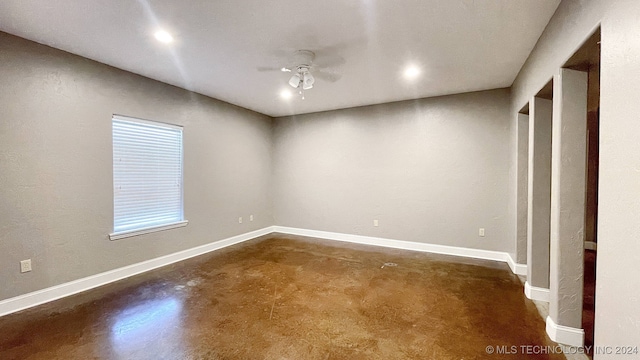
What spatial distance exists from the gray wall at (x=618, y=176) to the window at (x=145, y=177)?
4428 millimetres

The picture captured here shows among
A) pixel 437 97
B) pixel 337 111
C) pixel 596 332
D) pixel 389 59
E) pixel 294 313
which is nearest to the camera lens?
pixel 596 332

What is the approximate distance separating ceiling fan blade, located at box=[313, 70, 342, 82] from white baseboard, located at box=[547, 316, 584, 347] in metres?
3.31

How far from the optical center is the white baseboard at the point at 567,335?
1943 mm

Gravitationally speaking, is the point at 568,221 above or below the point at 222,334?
above

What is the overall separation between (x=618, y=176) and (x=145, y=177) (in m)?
4.56

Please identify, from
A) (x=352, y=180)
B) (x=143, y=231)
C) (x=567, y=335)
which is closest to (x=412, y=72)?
(x=352, y=180)

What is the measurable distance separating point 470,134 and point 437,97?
811 millimetres

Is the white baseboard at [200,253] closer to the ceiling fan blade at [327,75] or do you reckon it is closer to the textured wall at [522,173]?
the textured wall at [522,173]

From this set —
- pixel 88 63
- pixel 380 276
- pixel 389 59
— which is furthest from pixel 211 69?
pixel 380 276

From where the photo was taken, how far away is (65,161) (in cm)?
286

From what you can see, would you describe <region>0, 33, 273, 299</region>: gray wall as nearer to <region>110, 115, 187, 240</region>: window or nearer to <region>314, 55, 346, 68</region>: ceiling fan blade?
<region>110, 115, 187, 240</region>: window

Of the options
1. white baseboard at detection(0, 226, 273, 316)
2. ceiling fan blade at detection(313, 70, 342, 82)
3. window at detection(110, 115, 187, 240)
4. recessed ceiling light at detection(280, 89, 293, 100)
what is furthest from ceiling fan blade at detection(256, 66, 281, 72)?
white baseboard at detection(0, 226, 273, 316)

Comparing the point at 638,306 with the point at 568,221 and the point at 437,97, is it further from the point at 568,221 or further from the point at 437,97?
the point at 437,97

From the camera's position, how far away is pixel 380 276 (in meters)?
3.37
